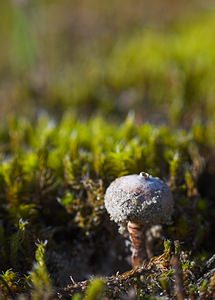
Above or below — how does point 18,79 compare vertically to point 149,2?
below

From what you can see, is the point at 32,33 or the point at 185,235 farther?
the point at 32,33

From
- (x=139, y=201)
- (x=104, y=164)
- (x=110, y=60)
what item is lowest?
(x=110, y=60)

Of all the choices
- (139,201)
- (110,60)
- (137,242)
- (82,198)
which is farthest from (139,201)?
(110,60)

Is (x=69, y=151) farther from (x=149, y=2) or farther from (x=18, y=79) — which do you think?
(x=149, y=2)

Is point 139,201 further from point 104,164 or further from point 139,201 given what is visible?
point 104,164

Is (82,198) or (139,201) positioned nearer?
(139,201)

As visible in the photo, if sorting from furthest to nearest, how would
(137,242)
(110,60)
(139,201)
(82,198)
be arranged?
(110,60) < (82,198) < (137,242) < (139,201)

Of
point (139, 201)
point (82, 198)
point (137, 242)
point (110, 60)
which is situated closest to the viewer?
point (139, 201)

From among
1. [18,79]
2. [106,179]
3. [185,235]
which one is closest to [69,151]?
[106,179]
